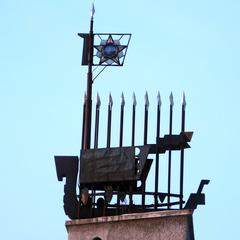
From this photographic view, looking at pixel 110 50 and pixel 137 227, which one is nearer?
pixel 137 227

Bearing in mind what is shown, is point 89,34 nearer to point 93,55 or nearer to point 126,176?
point 93,55

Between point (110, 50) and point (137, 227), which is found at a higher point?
point (110, 50)

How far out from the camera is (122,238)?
3456 cm

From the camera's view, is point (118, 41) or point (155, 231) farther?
point (118, 41)

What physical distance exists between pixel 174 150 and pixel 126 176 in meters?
1.47

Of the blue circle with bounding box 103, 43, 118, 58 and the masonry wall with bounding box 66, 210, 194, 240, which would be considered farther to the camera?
the blue circle with bounding box 103, 43, 118, 58

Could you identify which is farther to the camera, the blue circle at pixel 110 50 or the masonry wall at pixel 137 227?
the blue circle at pixel 110 50

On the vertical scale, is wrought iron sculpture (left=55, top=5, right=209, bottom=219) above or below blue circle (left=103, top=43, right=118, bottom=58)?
below

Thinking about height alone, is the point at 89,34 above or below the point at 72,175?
above

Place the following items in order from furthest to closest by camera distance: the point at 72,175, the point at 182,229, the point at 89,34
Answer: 1. the point at 89,34
2. the point at 72,175
3. the point at 182,229

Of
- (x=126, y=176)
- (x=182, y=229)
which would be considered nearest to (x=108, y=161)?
(x=126, y=176)

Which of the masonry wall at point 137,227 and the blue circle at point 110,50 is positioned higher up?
the blue circle at point 110,50

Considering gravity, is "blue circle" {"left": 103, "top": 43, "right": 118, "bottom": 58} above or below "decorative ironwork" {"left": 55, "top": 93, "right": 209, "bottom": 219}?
above

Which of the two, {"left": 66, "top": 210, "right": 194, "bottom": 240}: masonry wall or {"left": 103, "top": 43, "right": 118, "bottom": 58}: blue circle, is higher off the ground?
{"left": 103, "top": 43, "right": 118, "bottom": 58}: blue circle
